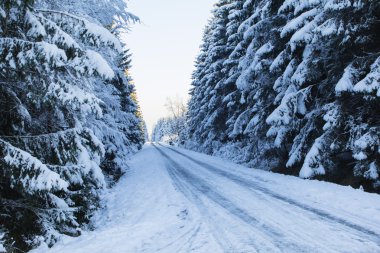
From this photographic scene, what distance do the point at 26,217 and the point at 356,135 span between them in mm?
8791

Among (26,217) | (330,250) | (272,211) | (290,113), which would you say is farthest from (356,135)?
(26,217)

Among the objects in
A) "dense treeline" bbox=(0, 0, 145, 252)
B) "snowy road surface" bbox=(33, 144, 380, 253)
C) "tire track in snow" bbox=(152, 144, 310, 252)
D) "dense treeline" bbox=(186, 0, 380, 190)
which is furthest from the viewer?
"dense treeline" bbox=(186, 0, 380, 190)

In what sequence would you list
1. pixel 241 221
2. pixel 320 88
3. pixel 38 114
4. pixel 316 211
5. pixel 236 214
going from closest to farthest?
pixel 241 221, pixel 316 211, pixel 236 214, pixel 38 114, pixel 320 88

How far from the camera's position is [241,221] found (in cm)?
697

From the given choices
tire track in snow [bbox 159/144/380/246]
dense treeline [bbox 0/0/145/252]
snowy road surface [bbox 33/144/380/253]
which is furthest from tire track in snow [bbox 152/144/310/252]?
dense treeline [bbox 0/0/145/252]

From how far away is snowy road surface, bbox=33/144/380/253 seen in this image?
5.52 meters

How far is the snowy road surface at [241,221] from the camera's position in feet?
18.1

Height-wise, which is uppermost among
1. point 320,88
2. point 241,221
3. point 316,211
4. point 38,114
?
point 320,88

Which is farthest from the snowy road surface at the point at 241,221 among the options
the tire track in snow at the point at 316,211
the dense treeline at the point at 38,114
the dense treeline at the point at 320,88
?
the dense treeline at the point at 320,88

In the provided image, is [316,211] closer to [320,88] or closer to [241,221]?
[241,221]

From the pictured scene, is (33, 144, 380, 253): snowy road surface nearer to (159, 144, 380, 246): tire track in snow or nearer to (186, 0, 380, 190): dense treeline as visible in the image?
(159, 144, 380, 246): tire track in snow

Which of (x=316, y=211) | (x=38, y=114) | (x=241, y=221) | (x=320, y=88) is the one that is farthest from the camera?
(x=320, y=88)

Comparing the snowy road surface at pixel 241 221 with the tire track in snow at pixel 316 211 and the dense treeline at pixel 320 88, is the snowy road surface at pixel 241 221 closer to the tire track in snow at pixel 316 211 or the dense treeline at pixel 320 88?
the tire track in snow at pixel 316 211

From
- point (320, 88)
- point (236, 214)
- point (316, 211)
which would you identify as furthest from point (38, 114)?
point (320, 88)
